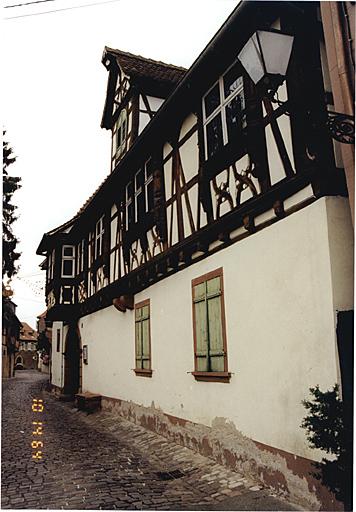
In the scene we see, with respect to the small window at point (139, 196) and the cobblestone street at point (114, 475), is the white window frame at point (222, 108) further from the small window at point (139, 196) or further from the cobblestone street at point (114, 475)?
the cobblestone street at point (114, 475)

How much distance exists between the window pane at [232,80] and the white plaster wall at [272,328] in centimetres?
192

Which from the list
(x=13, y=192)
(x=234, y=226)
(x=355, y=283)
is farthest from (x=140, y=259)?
(x=355, y=283)

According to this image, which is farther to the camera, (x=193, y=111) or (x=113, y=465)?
(x=193, y=111)

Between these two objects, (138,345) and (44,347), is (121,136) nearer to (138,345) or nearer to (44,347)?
(138,345)

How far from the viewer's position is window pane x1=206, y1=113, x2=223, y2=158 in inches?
250

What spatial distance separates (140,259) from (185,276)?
193 cm

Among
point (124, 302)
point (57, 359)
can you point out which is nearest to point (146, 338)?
point (124, 302)

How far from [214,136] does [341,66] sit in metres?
2.45

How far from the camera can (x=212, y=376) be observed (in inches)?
247

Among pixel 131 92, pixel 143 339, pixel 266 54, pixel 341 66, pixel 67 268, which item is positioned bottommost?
pixel 143 339

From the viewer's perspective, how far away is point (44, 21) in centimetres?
583

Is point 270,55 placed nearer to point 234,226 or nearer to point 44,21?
point 234,226

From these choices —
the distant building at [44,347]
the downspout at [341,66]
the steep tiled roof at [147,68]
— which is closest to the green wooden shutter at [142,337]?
the steep tiled roof at [147,68]

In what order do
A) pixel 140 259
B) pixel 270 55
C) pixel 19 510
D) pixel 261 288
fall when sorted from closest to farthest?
pixel 270 55, pixel 19 510, pixel 261 288, pixel 140 259
